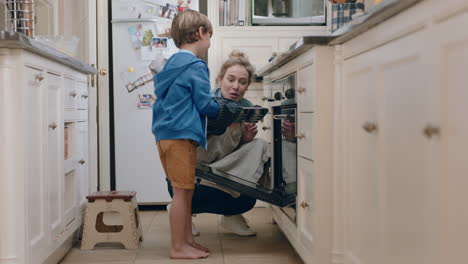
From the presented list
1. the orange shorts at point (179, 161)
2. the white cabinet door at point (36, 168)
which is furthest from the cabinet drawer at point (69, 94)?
the orange shorts at point (179, 161)

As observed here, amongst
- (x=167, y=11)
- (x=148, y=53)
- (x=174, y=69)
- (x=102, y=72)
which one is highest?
(x=167, y=11)

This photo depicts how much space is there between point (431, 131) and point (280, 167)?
1458mm

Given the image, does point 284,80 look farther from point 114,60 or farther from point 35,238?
point 114,60

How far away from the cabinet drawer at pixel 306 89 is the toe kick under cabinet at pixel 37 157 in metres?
0.98

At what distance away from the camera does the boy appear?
2387 mm

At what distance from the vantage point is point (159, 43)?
12.6 ft

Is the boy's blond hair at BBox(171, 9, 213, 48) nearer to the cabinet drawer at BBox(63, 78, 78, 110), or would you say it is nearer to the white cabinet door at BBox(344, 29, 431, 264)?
the cabinet drawer at BBox(63, 78, 78, 110)

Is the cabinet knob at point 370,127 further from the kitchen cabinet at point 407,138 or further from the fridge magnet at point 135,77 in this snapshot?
the fridge magnet at point 135,77

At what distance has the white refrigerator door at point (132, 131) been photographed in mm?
3807

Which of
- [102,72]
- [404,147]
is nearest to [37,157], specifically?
[404,147]

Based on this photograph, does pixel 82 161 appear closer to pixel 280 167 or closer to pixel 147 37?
pixel 280 167

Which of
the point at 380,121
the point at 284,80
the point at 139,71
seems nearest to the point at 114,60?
the point at 139,71

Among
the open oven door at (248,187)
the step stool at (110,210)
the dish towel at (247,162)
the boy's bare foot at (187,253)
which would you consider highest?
the dish towel at (247,162)

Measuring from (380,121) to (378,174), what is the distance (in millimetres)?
145
